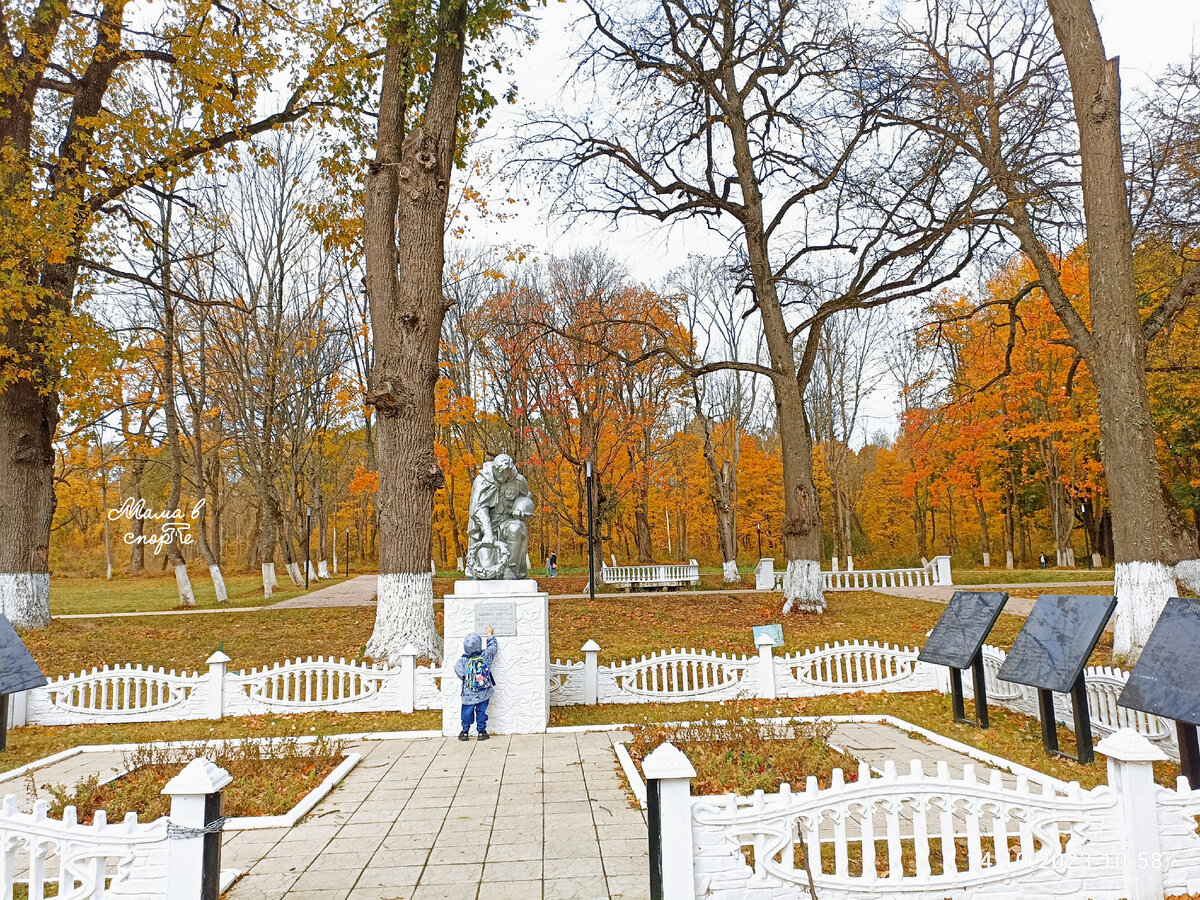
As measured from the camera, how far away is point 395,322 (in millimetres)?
12102

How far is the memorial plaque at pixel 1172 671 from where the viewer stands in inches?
193

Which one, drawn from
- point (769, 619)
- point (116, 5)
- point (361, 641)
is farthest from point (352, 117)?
point (769, 619)

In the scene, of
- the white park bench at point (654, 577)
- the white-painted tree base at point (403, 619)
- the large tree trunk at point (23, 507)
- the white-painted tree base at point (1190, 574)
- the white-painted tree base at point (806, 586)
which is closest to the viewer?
the white-painted tree base at point (403, 619)

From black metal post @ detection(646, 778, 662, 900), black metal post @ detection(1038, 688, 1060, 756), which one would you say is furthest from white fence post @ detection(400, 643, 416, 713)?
black metal post @ detection(1038, 688, 1060, 756)

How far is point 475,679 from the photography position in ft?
26.1

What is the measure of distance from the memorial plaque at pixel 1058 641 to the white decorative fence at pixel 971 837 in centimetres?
242

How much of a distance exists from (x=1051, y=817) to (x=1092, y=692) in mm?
4439

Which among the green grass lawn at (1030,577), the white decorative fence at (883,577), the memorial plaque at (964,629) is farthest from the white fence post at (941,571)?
the memorial plaque at (964,629)

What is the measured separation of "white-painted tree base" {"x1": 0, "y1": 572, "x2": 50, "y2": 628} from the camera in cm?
1243

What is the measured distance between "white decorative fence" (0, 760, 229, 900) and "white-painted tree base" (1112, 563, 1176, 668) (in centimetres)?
1031

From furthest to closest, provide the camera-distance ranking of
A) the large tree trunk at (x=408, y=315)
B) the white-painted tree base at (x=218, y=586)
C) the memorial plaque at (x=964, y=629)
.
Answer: the white-painted tree base at (x=218, y=586), the large tree trunk at (x=408, y=315), the memorial plaque at (x=964, y=629)

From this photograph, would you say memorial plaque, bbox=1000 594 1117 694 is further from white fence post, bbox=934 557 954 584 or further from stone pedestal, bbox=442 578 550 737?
white fence post, bbox=934 557 954 584

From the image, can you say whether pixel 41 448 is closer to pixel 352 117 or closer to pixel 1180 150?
pixel 352 117

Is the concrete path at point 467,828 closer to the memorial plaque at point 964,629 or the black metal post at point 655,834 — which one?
the black metal post at point 655,834
